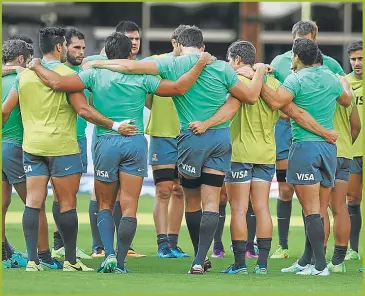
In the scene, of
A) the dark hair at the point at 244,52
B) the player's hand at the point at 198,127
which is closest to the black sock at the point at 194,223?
the player's hand at the point at 198,127

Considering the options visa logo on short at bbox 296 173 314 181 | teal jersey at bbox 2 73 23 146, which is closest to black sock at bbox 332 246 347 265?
visa logo on short at bbox 296 173 314 181

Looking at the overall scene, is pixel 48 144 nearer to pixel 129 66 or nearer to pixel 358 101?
pixel 129 66

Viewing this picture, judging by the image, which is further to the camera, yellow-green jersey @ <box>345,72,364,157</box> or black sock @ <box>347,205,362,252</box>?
black sock @ <box>347,205,362,252</box>

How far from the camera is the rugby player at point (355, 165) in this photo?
1245 cm

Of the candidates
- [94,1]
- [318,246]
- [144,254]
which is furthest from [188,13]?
[318,246]

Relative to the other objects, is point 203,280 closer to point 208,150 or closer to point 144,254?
point 208,150

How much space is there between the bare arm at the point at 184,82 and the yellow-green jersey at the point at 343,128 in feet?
5.24

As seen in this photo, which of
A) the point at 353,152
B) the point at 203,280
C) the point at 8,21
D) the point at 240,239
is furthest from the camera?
the point at 8,21

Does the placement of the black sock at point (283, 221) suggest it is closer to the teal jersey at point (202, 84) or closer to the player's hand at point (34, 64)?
the teal jersey at point (202, 84)

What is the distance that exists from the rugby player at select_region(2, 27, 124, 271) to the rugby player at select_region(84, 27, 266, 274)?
473 millimetres

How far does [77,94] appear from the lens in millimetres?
10812

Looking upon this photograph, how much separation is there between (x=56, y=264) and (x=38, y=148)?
124cm

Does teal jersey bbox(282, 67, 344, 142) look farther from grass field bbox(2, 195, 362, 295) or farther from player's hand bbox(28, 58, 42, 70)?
player's hand bbox(28, 58, 42, 70)

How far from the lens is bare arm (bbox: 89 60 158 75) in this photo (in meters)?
10.7
